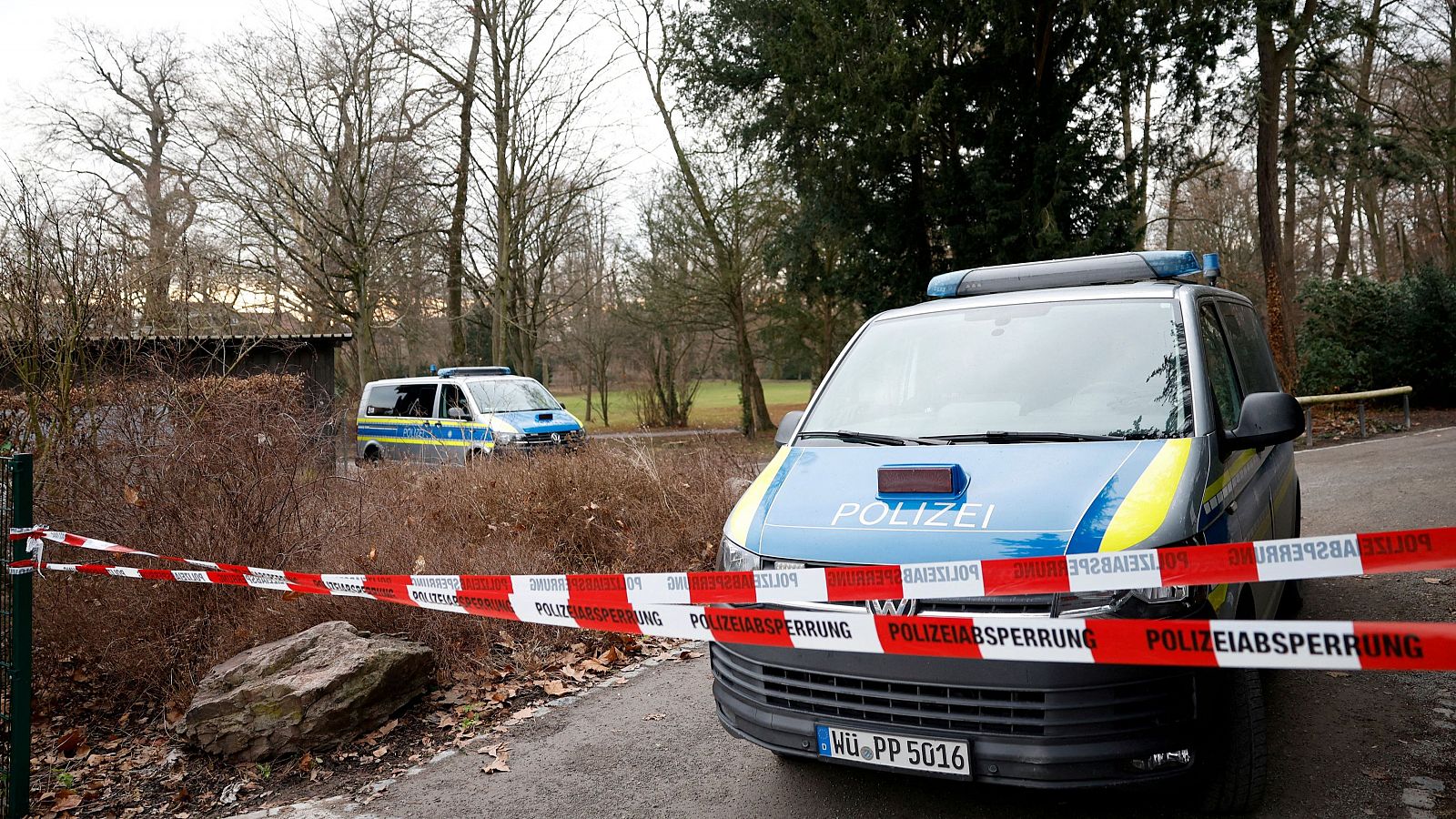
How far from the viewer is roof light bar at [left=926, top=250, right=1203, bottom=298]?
4617 millimetres

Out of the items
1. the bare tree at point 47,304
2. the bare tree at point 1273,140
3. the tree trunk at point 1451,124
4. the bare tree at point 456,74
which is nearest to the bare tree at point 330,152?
the bare tree at point 456,74

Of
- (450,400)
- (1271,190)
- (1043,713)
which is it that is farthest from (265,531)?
(1271,190)

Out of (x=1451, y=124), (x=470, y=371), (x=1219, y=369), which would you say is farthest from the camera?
(x=1451, y=124)

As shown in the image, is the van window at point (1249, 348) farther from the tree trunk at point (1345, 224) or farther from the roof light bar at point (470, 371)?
the tree trunk at point (1345, 224)

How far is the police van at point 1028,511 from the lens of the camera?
9.02ft

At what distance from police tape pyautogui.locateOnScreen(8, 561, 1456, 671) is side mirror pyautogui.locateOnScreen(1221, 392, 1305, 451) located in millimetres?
1263

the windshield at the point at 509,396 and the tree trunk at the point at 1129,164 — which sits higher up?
the tree trunk at the point at 1129,164

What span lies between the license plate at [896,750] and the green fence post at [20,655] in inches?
146

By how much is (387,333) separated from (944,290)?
28.6 meters

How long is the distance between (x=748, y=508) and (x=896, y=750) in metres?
1.11

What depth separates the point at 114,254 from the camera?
7762 mm

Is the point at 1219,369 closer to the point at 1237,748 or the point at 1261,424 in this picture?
the point at 1261,424

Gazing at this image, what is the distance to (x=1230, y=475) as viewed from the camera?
362cm

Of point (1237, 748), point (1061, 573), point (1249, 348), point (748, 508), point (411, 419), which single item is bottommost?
point (1237, 748)
